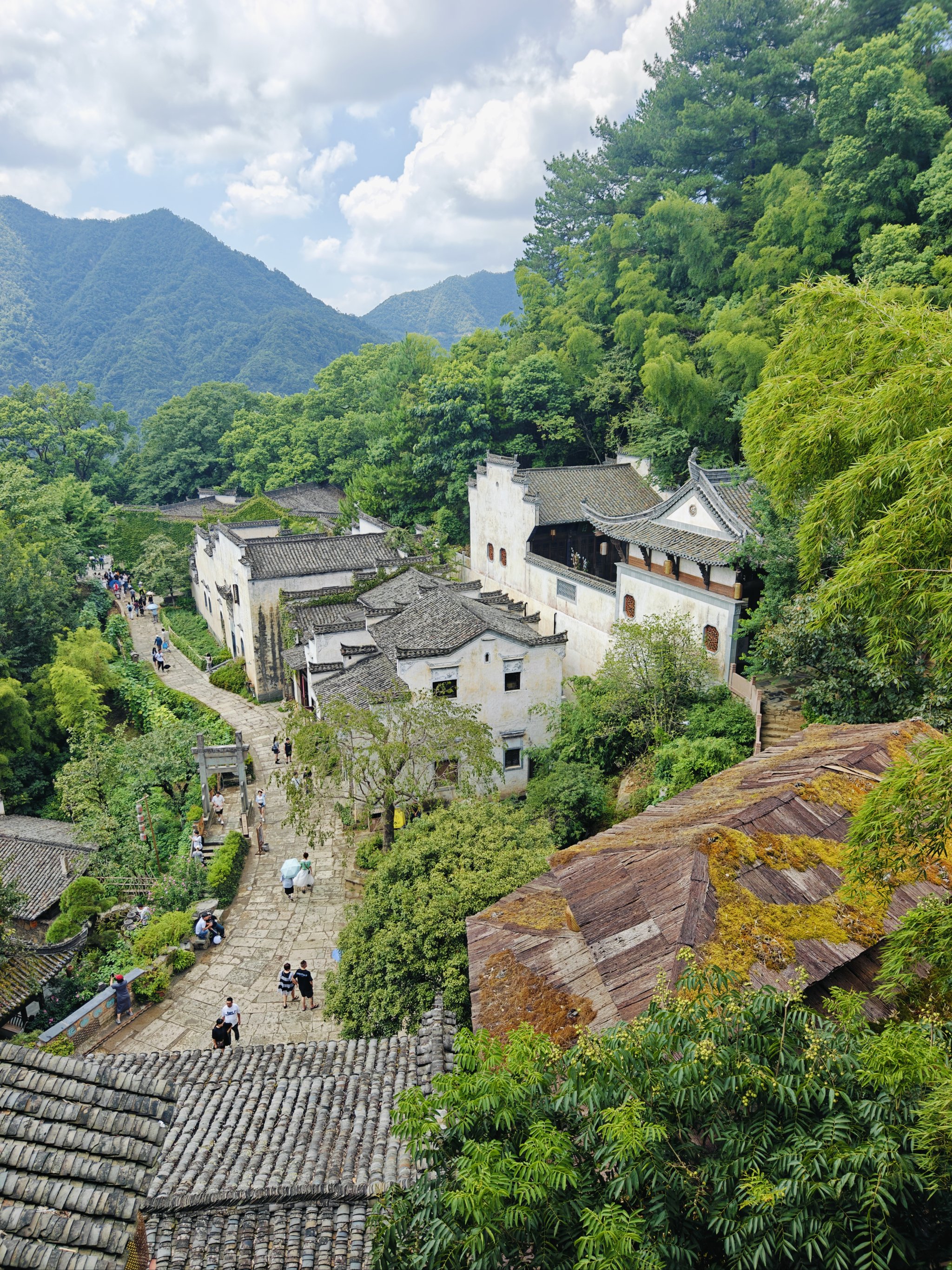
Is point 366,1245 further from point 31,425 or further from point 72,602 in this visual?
point 31,425

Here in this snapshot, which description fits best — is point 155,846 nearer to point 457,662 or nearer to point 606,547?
point 457,662

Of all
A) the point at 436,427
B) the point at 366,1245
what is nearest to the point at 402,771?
the point at 366,1245

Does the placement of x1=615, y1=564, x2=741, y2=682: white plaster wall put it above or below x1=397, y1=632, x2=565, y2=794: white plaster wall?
above

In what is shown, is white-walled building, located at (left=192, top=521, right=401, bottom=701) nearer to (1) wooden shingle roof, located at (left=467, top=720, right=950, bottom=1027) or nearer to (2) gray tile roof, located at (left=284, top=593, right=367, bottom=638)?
(2) gray tile roof, located at (left=284, top=593, right=367, bottom=638)

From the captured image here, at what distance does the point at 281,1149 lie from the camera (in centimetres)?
696

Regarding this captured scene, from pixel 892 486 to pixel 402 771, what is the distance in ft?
42.9

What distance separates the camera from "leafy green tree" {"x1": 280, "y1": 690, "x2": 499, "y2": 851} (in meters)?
16.0

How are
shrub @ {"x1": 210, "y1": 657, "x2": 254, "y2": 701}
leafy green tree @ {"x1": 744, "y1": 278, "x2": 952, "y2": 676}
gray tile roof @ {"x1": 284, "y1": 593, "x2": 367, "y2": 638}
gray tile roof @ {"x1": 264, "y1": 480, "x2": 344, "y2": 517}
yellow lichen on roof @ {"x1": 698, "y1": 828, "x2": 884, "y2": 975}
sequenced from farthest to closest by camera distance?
1. gray tile roof @ {"x1": 264, "y1": 480, "x2": 344, "y2": 517}
2. shrub @ {"x1": 210, "y1": 657, "x2": 254, "y2": 701}
3. gray tile roof @ {"x1": 284, "y1": 593, "x2": 367, "y2": 638}
4. yellow lichen on roof @ {"x1": 698, "y1": 828, "x2": 884, "y2": 975}
5. leafy green tree @ {"x1": 744, "y1": 278, "x2": 952, "y2": 676}

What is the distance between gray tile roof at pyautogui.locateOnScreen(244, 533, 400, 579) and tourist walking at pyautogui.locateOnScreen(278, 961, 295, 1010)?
15.2 m

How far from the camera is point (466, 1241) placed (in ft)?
11.9

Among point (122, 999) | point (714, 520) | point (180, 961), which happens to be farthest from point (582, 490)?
point (122, 999)

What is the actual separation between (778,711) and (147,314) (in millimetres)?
122277

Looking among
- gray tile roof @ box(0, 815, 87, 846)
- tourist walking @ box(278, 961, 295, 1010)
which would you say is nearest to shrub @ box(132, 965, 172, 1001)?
tourist walking @ box(278, 961, 295, 1010)

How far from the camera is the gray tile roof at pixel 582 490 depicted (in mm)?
26297
